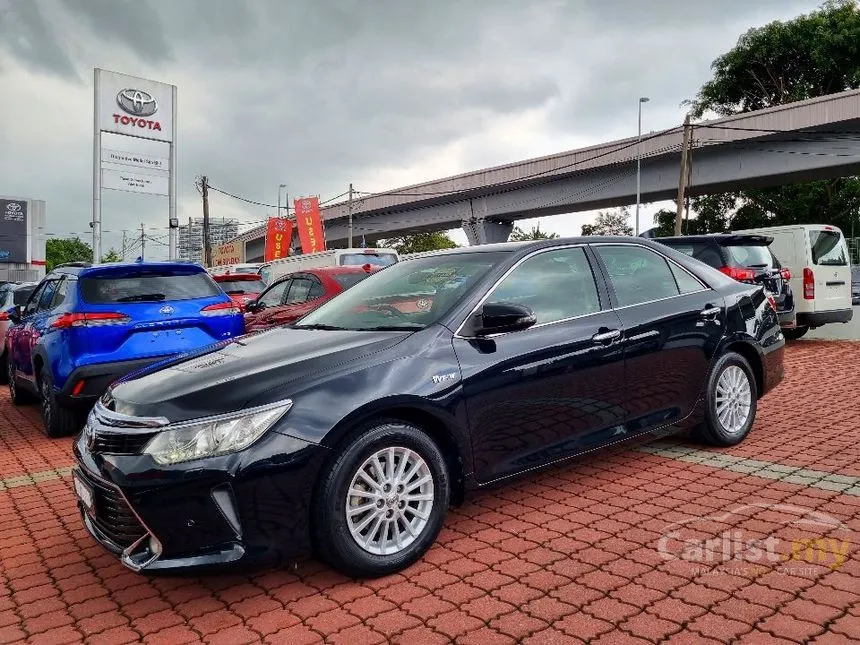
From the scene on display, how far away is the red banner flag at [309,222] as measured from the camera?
3612 centimetres

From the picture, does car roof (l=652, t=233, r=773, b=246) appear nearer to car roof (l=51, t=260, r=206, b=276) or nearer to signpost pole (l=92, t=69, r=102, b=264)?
car roof (l=51, t=260, r=206, b=276)

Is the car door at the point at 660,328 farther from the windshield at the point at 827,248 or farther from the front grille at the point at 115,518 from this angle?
the windshield at the point at 827,248

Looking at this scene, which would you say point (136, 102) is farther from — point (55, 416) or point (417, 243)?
point (417, 243)

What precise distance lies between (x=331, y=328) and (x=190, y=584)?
4.80 ft

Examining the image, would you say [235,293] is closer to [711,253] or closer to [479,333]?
[711,253]

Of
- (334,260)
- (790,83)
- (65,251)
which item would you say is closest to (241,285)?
(334,260)

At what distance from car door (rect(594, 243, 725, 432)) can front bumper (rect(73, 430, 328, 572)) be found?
6.99 ft

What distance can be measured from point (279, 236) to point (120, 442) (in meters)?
38.0

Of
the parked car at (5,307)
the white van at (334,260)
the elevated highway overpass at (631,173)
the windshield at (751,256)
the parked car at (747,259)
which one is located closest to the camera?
the parked car at (747,259)

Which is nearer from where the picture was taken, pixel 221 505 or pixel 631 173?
pixel 221 505

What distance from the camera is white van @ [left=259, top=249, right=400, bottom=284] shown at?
1220 centimetres

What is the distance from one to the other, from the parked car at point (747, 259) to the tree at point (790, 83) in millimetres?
26755

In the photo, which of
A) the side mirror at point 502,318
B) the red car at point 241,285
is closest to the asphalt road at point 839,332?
the red car at point 241,285

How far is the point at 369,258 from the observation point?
1285cm
